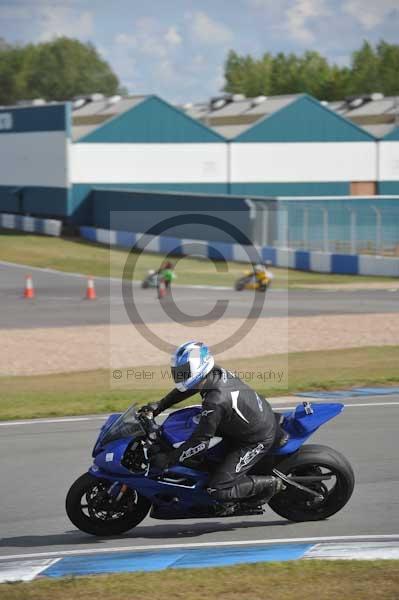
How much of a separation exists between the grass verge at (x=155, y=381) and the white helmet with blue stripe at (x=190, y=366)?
6.44 m

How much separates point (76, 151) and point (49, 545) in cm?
4958

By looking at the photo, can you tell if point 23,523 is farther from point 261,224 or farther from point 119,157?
point 119,157

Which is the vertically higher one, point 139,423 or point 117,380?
point 139,423

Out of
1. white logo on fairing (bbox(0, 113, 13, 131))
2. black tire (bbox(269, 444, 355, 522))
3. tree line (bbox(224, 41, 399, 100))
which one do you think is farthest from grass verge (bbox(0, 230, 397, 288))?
tree line (bbox(224, 41, 399, 100))

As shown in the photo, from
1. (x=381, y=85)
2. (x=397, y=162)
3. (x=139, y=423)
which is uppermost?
(x=381, y=85)

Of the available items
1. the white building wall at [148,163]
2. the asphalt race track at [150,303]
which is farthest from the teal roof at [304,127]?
the asphalt race track at [150,303]

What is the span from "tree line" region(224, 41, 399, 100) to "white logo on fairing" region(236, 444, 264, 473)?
143398 millimetres

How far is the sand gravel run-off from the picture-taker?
20.1 metres

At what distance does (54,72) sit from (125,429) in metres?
169

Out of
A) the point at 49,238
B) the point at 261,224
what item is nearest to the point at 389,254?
the point at 261,224

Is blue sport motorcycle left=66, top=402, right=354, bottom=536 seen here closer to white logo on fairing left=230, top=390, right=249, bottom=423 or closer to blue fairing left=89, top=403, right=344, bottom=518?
blue fairing left=89, top=403, right=344, bottom=518

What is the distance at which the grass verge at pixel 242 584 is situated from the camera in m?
6.76

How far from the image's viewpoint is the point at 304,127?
62.5m

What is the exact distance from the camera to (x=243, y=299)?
31.9 metres
